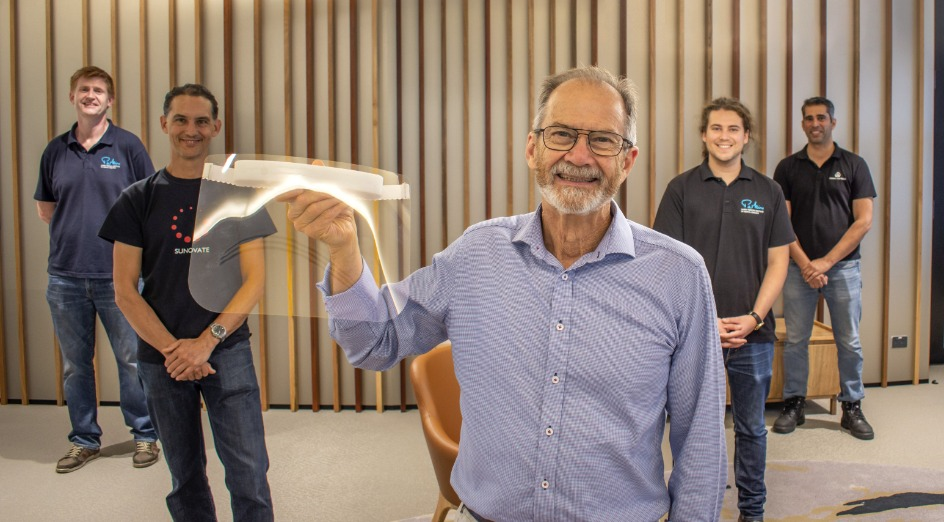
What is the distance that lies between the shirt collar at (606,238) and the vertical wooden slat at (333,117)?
3.10 meters

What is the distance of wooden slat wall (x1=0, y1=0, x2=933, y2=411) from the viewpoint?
180 inches

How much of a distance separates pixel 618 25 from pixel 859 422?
267cm

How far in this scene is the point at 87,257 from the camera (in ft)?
12.5

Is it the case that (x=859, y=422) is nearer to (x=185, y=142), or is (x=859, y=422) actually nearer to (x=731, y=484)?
(x=731, y=484)

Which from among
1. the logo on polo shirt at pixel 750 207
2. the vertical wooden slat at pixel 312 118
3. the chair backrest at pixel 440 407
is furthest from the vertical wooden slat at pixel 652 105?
the chair backrest at pixel 440 407

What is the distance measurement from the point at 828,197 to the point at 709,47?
1.17m

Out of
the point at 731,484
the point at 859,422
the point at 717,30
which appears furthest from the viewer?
the point at 717,30

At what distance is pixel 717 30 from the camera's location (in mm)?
4789

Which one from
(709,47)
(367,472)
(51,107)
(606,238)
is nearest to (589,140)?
(606,238)

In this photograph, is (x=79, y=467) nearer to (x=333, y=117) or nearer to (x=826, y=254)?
(x=333, y=117)

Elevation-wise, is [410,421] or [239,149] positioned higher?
[239,149]

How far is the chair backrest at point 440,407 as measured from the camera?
2.29 metres

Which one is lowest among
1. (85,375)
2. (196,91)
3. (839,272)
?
(85,375)

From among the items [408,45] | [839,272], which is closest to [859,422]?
[839,272]
